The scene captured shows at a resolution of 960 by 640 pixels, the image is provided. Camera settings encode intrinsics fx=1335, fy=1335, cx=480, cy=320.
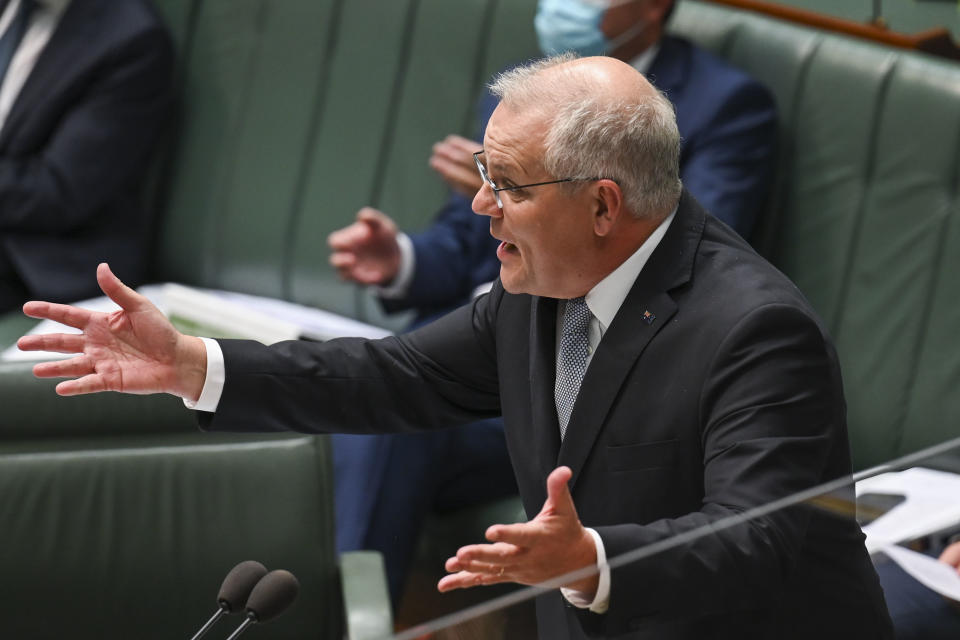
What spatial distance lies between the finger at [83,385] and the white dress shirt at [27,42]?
1.79m

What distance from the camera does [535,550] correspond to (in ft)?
3.13

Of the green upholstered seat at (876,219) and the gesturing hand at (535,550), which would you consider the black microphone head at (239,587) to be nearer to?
the gesturing hand at (535,550)

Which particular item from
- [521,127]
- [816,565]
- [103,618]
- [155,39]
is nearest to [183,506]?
[103,618]

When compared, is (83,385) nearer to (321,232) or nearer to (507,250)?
(507,250)

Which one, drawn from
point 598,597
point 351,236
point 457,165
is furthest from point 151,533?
point 457,165

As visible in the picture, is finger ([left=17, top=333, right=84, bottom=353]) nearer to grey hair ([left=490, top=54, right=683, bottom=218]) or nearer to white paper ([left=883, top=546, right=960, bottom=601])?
grey hair ([left=490, top=54, right=683, bottom=218])

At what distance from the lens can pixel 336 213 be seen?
2.96 meters

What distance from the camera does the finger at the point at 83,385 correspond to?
48.3 inches

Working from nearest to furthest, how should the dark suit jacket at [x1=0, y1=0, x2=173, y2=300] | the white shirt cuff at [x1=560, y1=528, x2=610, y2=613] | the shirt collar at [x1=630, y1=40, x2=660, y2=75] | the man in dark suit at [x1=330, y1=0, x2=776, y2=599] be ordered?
1. the white shirt cuff at [x1=560, y1=528, x2=610, y2=613]
2. the man in dark suit at [x1=330, y1=0, x2=776, y2=599]
3. the shirt collar at [x1=630, y1=40, x2=660, y2=75]
4. the dark suit jacket at [x1=0, y1=0, x2=173, y2=300]

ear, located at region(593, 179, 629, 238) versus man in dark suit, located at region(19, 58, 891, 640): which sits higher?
ear, located at region(593, 179, 629, 238)

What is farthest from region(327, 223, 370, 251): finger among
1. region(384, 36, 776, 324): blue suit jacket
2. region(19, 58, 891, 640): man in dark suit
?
region(19, 58, 891, 640): man in dark suit

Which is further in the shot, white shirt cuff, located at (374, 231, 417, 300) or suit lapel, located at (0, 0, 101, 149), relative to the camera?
suit lapel, located at (0, 0, 101, 149)

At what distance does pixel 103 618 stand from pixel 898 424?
141cm

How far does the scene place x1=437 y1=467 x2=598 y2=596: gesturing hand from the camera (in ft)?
3.09
